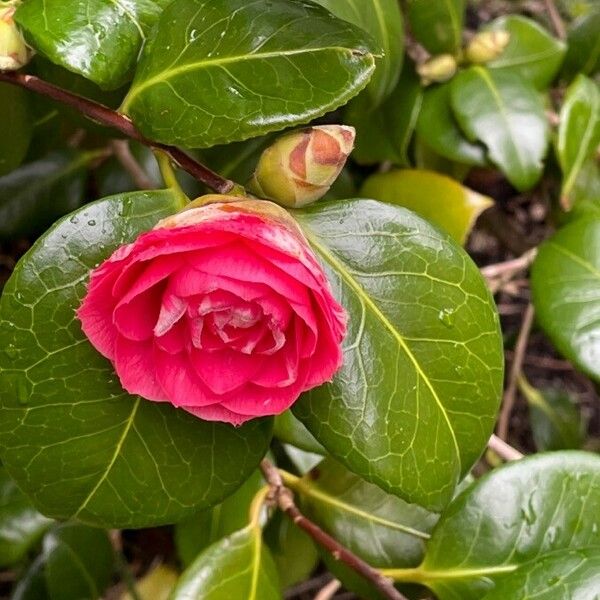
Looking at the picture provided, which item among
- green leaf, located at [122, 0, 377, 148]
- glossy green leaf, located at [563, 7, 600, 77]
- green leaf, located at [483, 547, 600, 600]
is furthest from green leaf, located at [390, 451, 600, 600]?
glossy green leaf, located at [563, 7, 600, 77]

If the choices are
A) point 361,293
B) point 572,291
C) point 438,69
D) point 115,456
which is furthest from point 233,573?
point 438,69

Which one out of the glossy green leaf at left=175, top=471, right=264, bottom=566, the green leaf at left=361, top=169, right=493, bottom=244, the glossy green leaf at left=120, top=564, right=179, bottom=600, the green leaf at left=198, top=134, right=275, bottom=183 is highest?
the green leaf at left=198, top=134, right=275, bottom=183

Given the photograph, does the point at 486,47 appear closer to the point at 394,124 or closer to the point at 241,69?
the point at 394,124

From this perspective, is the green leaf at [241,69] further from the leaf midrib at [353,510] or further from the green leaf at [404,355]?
the leaf midrib at [353,510]

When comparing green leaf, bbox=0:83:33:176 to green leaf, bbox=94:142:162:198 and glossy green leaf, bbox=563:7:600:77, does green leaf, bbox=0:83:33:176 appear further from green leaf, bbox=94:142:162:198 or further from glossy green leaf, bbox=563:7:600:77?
glossy green leaf, bbox=563:7:600:77

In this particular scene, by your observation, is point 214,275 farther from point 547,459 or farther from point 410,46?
point 410,46
